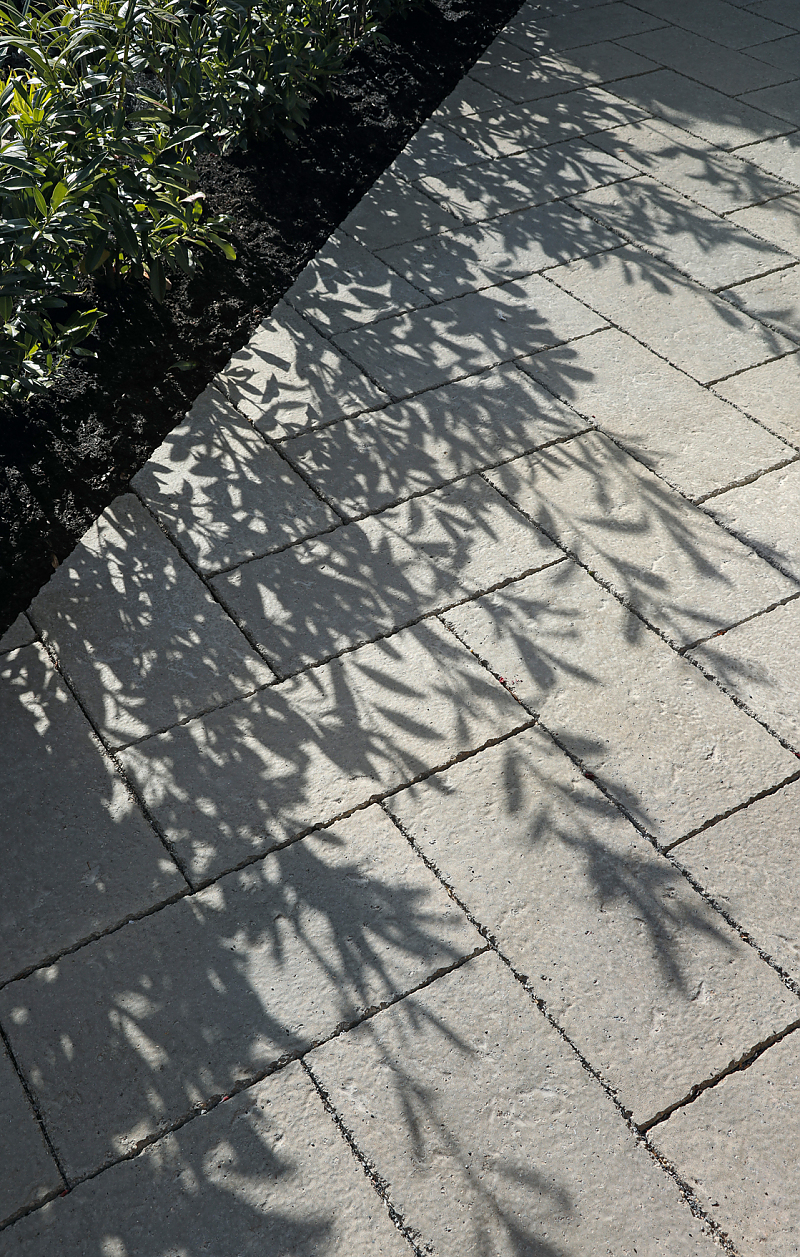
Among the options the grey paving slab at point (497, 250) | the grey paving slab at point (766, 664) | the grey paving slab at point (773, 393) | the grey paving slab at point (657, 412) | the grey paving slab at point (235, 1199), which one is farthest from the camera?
the grey paving slab at point (497, 250)

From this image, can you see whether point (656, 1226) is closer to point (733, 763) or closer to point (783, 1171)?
point (783, 1171)

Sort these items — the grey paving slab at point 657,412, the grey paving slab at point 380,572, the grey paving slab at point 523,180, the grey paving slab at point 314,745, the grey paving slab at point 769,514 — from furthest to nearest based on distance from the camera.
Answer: the grey paving slab at point 523,180 < the grey paving slab at point 657,412 < the grey paving slab at point 769,514 < the grey paving slab at point 380,572 < the grey paving slab at point 314,745

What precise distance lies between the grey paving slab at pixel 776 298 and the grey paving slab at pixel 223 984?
287 centimetres

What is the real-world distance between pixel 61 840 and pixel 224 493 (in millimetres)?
1364

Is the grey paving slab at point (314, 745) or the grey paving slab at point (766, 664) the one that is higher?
the grey paving slab at point (314, 745)

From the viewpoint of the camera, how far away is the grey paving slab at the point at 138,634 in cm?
268

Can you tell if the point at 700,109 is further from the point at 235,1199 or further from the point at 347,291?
the point at 235,1199

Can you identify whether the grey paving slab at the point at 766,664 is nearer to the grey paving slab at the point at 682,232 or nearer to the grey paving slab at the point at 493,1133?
the grey paving slab at the point at 493,1133

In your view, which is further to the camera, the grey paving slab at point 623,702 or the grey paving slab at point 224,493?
the grey paving slab at point 224,493

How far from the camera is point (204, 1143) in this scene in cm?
190

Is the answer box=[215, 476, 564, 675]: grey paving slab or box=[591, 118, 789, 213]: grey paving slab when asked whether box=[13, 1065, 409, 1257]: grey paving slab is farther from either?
box=[591, 118, 789, 213]: grey paving slab

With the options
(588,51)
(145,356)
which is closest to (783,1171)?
(145,356)

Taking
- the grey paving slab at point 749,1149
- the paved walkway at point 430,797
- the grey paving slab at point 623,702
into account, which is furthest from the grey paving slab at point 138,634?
the grey paving slab at point 749,1149

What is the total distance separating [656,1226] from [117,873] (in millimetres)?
1370
